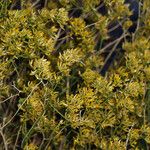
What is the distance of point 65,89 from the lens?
5.62 ft

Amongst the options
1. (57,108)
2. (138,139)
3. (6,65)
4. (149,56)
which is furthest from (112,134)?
(6,65)

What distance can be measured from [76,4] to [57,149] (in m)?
0.66

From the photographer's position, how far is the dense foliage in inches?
59.9

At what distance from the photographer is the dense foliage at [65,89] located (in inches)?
59.9

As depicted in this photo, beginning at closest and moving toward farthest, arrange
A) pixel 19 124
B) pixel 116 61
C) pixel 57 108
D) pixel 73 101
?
pixel 73 101 → pixel 57 108 → pixel 19 124 → pixel 116 61

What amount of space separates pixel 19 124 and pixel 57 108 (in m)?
0.24

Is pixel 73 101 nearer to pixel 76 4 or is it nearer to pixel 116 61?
pixel 76 4

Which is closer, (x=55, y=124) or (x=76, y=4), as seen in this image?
(x=55, y=124)

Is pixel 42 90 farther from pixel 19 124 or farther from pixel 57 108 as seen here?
pixel 19 124

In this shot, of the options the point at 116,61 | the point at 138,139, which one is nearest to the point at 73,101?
the point at 138,139

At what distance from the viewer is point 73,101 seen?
1.48 meters

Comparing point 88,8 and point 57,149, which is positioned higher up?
point 88,8

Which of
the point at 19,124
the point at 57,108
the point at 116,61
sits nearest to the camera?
the point at 57,108

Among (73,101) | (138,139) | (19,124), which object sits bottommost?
(138,139)
